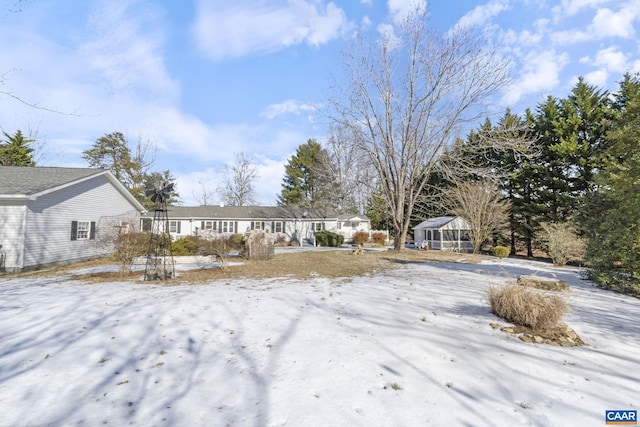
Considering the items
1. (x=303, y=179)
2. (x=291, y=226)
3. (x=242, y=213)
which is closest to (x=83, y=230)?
(x=242, y=213)

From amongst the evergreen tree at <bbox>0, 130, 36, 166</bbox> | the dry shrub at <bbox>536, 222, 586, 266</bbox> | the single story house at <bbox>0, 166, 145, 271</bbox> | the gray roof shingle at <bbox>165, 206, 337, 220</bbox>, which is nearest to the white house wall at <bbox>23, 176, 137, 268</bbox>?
the single story house at <bbox>0, 166, 145, 271</bbox>

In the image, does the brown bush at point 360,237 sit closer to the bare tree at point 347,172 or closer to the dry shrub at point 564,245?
the bare tree at point 347,172

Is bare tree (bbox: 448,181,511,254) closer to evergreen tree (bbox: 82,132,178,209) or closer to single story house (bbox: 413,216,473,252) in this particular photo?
single story house (bbox: 413,216,473,252)

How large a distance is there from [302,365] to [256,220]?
27.6 m

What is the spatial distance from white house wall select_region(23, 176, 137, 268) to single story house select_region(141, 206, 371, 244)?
1217 centimetres

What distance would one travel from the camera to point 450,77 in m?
17.7

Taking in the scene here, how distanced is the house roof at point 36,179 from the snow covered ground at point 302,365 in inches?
315

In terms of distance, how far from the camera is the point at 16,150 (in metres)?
25.8

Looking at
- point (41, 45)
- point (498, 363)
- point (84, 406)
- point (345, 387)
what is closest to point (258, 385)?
point (345, 387)

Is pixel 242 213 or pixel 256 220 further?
pixel 242 213

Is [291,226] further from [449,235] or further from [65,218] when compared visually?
[65,218]

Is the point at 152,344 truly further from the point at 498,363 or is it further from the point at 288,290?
the point at 498,363

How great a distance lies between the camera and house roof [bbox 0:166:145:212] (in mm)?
11648

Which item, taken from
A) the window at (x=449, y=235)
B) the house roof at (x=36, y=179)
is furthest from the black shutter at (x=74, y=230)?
the window at (x=449, y=235)
